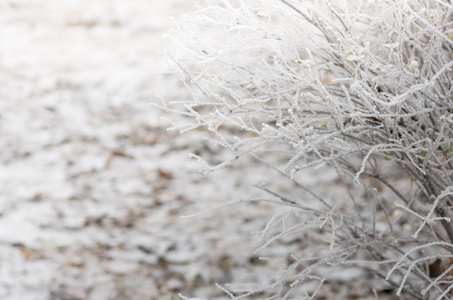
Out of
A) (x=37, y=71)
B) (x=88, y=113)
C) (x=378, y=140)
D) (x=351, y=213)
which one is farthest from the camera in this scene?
(x=37, y=71)

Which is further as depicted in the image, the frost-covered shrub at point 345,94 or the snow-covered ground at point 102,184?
the snow-covered ground at point 102,184

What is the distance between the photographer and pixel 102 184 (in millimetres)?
4016

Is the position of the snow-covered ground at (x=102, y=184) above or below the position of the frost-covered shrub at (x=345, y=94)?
below

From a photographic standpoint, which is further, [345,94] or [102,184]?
[102,184]

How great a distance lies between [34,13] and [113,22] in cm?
98

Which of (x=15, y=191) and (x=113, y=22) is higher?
(x=113, y=22)

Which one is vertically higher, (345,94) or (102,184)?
(345,94)

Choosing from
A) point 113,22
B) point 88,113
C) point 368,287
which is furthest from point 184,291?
point 113,22

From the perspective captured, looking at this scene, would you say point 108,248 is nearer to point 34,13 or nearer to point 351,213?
point 351,213

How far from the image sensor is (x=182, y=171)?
4215mm

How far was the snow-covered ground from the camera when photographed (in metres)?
3.25

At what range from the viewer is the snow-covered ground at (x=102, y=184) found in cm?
325

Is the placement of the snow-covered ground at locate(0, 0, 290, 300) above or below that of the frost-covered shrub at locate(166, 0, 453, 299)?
below

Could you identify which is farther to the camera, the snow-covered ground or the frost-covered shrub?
the snow-covered ground
